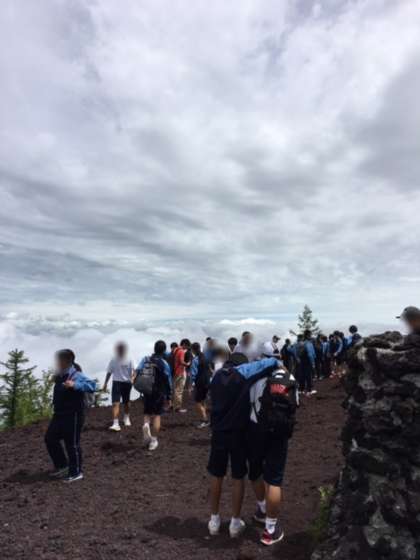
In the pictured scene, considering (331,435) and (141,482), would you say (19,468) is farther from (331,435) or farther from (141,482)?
(331,435)

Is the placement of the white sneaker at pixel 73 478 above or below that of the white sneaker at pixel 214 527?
above

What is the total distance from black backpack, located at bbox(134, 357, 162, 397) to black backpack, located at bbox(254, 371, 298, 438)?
4.69 meters

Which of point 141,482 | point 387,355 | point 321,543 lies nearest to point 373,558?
point 321,543

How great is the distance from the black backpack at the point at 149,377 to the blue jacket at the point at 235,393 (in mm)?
4051

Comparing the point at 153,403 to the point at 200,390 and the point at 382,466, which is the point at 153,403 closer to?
the point at 200,390

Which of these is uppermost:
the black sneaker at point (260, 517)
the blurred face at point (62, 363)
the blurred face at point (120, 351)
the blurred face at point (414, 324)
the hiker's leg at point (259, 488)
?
the blurred face at point (120, 351)

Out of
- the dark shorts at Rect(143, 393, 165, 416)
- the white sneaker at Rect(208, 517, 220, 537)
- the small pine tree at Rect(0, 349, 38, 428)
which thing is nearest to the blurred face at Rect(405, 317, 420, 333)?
the white sneaker at Rect(208, 517, 220, 537)

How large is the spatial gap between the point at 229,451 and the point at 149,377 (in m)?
4.34

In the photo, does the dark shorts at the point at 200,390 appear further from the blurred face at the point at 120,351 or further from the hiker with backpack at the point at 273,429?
the hiker with backpack at the point at 273,429

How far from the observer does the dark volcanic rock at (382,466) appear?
14.8 feet

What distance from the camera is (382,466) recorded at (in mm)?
4777

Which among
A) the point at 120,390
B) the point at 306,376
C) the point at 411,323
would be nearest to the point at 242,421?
the point at 411,323

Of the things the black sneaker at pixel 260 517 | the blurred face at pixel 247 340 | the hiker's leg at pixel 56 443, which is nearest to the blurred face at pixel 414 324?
the black sneaker at pixel 260 517

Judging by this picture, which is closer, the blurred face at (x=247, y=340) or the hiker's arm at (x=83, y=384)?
the hiker's arm at (x=83, y=384)
